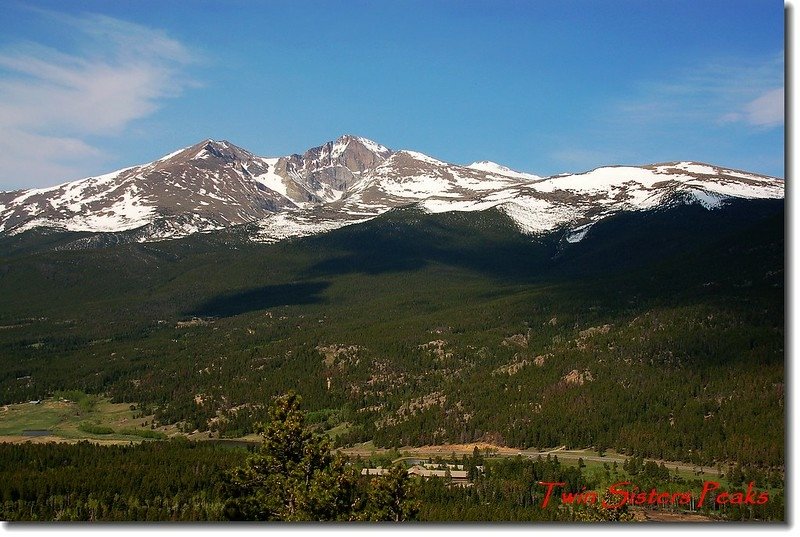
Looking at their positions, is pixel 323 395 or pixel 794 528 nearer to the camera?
pixel 794 528

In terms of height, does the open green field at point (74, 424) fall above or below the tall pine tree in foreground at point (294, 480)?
below

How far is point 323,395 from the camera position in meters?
193

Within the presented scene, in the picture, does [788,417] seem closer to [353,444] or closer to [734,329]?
[353,444]

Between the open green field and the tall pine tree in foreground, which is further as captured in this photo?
the open green field

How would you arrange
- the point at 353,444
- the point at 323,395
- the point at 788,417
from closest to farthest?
the point at 788,417 < the point at 353,444 < the point at 323,395

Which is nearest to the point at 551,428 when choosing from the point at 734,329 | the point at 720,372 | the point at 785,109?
the point at 720,372

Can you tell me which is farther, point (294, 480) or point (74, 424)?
point (74, 424)

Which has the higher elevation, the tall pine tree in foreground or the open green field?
the tall pine tree in foreground

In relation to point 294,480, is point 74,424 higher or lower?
lower

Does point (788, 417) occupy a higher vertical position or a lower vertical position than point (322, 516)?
higher

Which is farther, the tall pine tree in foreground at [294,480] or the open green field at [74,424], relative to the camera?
the open green field at [74,424]

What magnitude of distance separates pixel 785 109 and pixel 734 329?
14027cm

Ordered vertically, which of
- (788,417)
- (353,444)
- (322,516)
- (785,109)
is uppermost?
(785,109)

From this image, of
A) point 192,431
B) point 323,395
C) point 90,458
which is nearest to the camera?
point 90,458
